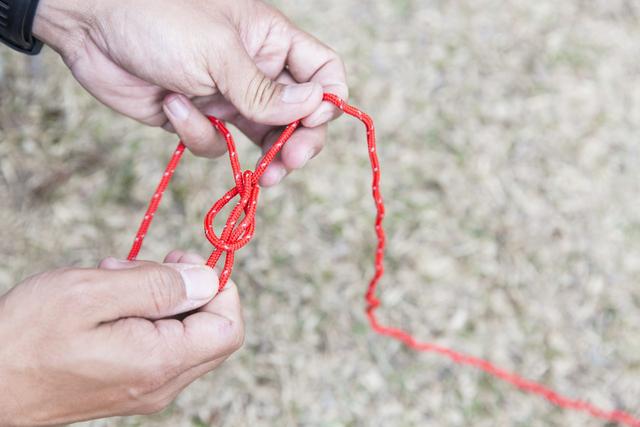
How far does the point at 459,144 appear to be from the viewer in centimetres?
251

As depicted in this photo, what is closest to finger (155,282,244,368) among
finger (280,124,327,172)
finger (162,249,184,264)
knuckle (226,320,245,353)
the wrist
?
knuckle (226,320,245,353)

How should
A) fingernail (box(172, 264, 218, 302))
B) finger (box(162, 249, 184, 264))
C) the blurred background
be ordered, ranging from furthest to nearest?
1. the blurred background
2. finger (box(162, 249, 184, 264))
3. fingernail (box(172, 264, 218, 302))

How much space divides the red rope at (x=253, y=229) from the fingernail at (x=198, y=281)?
0.05m

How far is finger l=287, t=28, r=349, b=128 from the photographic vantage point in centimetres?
155

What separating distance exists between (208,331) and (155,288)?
0.43ft

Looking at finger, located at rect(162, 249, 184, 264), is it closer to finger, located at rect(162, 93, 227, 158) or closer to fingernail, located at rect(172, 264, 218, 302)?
fingernail, located at rect(172, 264, 218, 302)

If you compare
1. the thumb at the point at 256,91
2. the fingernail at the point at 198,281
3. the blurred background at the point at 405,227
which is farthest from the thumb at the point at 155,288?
the blurred background at the point at 405,227

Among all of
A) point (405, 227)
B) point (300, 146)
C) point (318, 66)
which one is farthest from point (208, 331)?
point (405, 227)

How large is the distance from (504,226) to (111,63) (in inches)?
57.2

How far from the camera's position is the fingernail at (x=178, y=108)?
156 centimetres

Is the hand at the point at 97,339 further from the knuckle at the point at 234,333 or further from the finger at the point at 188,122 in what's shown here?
the finger at the point at 188,122

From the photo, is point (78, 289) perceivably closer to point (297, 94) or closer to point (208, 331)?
point (208, 331)

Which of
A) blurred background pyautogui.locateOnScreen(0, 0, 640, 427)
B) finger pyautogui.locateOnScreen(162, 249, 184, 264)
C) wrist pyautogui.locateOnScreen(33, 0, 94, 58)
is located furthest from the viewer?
blurred background pyautogui.locateOnScreen(0, 0, 640, 427)

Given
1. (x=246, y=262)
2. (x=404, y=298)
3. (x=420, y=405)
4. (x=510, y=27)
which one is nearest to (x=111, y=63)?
(x=246, y=262)
